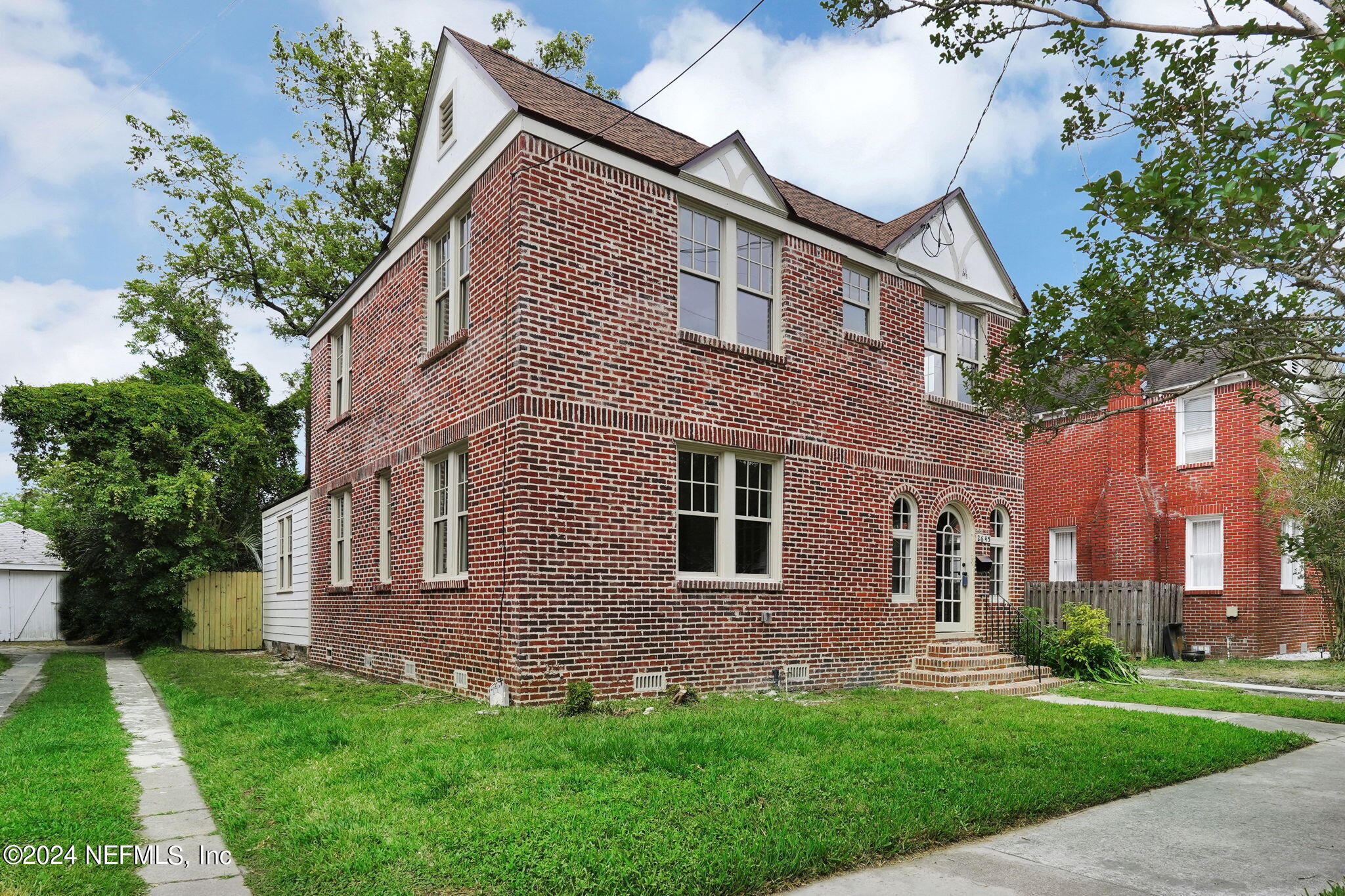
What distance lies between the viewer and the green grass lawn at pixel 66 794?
423 centimetres

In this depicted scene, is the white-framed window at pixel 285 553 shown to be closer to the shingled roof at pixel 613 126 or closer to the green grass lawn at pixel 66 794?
the green grass lawn at pixel 66 794

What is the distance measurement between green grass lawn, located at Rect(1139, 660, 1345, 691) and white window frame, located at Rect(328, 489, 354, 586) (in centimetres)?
1423

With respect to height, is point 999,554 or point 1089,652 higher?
point 999,554

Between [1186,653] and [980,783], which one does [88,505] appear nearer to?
[980,783]

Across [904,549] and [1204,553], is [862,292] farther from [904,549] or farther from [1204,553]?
[1204,553]

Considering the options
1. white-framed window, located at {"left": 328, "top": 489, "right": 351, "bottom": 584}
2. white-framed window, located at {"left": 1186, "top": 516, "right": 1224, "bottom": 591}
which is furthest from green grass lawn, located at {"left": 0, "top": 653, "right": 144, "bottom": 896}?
white-framed window, located at {"left": 1186, "top": 516, "right": 1224, "bottom": 591}

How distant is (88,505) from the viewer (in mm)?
22031

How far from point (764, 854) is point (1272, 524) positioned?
18.8m

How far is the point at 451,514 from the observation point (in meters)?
11.2

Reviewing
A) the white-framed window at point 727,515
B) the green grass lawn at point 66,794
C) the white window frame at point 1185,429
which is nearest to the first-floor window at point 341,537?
the green grass lawn at point 66,794

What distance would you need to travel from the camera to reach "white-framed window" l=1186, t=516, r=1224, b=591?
19.6m

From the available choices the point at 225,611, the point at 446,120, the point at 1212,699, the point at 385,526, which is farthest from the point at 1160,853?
the point at 225,611

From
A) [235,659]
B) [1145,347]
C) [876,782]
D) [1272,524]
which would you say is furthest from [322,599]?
[1272,524]

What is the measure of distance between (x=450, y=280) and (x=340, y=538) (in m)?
6.14
